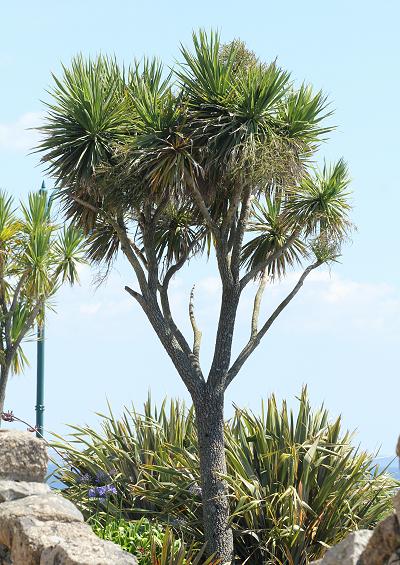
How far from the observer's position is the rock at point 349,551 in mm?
4285

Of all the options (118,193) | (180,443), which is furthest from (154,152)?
(180,443)

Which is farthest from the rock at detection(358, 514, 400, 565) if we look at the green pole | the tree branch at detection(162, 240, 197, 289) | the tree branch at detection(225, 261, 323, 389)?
the green pole

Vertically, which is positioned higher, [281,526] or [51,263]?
[51,263]

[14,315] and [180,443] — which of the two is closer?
[180,443]

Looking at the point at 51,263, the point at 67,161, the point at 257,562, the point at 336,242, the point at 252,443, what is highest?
the point at 51,263

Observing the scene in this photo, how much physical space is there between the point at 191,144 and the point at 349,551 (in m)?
9.05

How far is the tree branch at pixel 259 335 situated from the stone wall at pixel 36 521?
16.1 ft

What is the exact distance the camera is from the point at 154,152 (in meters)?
12.7

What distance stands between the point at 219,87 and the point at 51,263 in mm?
8559

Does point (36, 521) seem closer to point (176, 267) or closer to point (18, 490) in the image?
point (18, 490)

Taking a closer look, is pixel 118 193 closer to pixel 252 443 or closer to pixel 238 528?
pixel 252 443

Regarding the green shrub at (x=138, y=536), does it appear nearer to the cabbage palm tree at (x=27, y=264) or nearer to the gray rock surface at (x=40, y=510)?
the gray rock surface at (x=40, y=510)

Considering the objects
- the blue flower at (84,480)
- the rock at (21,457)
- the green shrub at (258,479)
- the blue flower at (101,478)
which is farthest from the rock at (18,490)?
the blue flower at (84,480)

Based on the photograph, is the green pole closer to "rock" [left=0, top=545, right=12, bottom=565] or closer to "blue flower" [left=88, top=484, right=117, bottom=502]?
"blue flower" [left=88, top=484, right=117, bottom=502]
